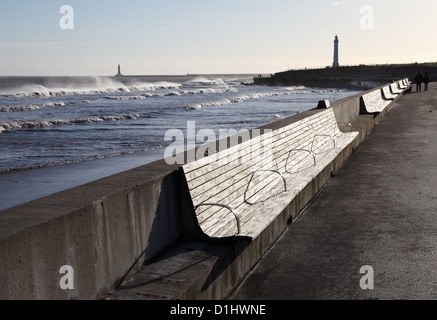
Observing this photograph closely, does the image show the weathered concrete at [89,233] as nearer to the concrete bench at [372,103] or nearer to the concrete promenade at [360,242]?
the concrete promenade at [360,242]

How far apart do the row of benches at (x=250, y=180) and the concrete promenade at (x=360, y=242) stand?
16.9 inches

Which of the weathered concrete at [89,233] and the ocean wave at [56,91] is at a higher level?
the ocean wave at [56,91]

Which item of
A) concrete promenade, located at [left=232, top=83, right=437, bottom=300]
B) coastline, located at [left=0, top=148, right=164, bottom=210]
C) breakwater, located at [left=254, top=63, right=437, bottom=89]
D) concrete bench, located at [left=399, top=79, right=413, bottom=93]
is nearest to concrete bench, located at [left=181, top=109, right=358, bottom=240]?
concrete promenade, located at [left=232, top=83, right=437, bottom=300]

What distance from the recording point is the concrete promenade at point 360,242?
4.44m

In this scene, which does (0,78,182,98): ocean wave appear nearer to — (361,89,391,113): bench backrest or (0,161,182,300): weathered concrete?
(361,89,391,113): bench backrest

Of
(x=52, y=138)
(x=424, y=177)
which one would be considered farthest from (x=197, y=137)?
(x=424, y=177)

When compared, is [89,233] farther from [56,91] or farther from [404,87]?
[56,91]

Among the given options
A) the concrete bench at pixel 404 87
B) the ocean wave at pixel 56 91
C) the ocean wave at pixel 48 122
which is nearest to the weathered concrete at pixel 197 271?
the ocean wave at pixel 48 122

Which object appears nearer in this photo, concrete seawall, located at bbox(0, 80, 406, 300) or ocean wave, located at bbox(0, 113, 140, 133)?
concrete seawall, located at bbox(0, 80, 406, 300)

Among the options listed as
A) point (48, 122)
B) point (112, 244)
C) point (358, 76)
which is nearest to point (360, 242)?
point (112, 244)

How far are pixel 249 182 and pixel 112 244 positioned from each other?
252cm

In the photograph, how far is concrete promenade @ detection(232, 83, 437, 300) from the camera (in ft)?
14.6

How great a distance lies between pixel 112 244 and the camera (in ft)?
11.9
